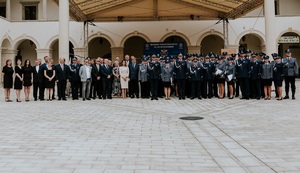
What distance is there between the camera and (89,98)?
13.9 metres

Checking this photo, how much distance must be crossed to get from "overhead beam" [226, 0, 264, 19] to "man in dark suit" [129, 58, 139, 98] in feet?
29.1

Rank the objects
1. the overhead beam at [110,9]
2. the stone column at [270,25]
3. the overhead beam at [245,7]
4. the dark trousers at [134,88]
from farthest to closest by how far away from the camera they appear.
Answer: the overhead beam at [110,9]
the overhead beam at [245,7]
the stone column at [270,25]
the dark trousers at [134,88]

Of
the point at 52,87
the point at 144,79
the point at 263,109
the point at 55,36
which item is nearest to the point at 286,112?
the point at 263,109

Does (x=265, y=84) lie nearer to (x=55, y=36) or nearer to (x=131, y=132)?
(x=131, y=132)

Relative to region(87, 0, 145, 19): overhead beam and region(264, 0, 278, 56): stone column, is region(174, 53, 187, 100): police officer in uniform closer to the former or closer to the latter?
region(264, 0, 278, 56): stone column

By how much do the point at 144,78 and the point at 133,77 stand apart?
585mm

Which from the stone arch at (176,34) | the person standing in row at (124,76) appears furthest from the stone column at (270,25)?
the stone arch at (176,34)

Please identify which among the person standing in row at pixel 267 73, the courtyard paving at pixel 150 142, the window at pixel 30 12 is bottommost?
the courtyard paving at pixel 150 142

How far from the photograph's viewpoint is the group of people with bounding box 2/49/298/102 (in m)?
12.7

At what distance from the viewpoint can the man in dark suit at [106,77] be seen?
14.0 m

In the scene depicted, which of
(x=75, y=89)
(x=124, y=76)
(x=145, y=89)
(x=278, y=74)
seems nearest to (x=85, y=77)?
(x=75, y=89)

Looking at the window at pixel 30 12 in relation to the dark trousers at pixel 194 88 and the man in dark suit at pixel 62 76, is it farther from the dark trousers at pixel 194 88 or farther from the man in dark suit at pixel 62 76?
the dark trousers at pixel 194 88

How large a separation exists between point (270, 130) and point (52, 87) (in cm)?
989

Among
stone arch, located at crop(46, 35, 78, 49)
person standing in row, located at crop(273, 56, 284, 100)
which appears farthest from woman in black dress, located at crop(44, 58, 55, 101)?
stone arch, located at crop(46, 35, 78, 49)
